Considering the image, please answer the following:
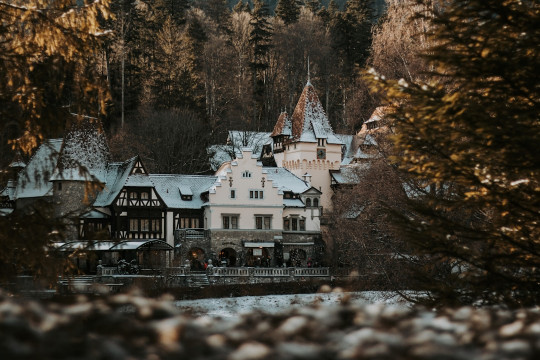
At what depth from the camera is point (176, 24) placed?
7131 cm

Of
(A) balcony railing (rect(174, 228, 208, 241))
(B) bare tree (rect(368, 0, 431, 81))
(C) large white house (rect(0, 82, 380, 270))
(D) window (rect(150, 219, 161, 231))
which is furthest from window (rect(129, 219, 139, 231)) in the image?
(B) bare tree (rect(368, 0, 431, 81))

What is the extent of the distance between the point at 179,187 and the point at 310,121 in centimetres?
1531

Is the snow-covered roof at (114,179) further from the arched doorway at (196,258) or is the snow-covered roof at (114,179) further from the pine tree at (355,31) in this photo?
the pine tree at (355,31)

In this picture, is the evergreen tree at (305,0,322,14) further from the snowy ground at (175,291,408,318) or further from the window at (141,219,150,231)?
the snowy ground at (175,291,408,318)

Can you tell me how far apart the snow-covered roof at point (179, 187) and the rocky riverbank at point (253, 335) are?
42.6m

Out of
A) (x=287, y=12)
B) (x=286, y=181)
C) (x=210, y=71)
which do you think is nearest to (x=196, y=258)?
(x=286, y=181)

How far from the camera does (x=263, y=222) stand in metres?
48.6

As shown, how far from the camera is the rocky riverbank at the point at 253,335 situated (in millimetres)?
3592

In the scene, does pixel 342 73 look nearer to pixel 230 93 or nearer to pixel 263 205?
pixel 230 93

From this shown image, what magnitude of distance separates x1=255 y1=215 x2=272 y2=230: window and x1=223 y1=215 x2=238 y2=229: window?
1.55 m

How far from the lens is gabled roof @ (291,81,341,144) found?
57.5 metres

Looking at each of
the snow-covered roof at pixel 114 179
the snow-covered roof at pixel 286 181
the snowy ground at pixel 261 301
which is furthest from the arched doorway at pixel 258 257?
the snow-covered roof at pixel 114 179

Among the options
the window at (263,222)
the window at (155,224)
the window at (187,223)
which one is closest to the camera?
the window at (155,224)

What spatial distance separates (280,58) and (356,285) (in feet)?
139
